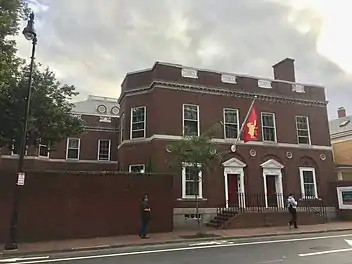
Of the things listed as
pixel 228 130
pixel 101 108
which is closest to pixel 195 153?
pixel 228 130

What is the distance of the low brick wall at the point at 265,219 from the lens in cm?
1823

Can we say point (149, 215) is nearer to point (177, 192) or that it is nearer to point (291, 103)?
point (177, 192)

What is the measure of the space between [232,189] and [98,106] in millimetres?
24078

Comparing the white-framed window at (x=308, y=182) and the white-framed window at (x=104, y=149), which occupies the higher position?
the white-framed window at (x=104, y=149)

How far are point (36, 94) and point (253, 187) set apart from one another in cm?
1505

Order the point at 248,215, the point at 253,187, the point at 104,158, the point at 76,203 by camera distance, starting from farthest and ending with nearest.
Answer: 1. the point at 104,158
2. the point at 253,187
3. the point at 248,215
4. the point at 76,203

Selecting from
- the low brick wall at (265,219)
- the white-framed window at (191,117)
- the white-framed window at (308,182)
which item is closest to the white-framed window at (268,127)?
the white-framed window at (308,182)

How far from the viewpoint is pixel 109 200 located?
15.9m

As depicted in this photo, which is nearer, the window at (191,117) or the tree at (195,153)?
the tree at (195,153)

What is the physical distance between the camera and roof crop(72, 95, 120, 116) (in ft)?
133

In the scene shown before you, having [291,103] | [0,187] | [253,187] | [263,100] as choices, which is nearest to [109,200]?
[0,187]

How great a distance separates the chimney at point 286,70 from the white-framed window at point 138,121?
1289 centimetres

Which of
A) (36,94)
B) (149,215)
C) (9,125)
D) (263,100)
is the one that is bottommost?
(149,215)

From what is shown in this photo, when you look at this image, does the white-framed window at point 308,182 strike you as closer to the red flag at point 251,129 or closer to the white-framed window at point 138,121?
the red flag at point 251,129
